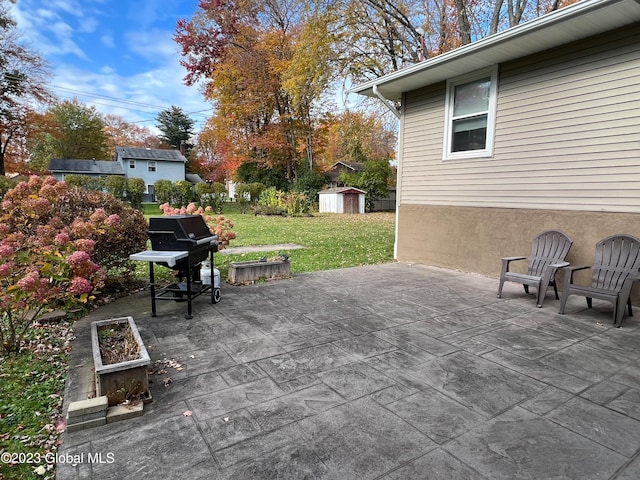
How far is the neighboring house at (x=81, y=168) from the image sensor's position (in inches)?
1097

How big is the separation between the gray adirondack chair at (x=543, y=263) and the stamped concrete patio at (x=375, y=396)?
0.35 metres

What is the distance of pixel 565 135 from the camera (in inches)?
180

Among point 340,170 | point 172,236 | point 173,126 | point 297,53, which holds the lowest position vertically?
point 172,236

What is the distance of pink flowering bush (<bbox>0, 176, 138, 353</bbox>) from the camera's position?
2.62m

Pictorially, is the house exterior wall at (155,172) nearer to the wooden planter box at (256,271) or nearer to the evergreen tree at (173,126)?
the evergreen tree at (173,126)

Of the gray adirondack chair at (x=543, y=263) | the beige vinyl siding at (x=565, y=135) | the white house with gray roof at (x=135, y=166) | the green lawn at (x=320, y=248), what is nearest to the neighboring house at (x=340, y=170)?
the green lawn at (x=320, y=248)

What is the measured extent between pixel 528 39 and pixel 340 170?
2607 centimetres

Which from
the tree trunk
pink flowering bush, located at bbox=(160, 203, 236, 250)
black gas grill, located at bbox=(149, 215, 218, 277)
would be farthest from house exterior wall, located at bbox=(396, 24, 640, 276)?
the tree trunk

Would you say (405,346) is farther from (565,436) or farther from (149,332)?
(149,332)

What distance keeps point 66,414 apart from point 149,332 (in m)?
1.30

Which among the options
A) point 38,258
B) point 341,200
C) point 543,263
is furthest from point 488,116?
point 341,200

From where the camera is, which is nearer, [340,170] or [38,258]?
[38,258]

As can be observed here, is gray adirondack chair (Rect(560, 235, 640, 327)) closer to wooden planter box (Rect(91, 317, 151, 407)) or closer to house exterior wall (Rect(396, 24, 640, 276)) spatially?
house exterior wall (Rect(396, 24, 640, 276))

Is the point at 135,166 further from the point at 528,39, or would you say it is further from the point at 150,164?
the point at 528,39
